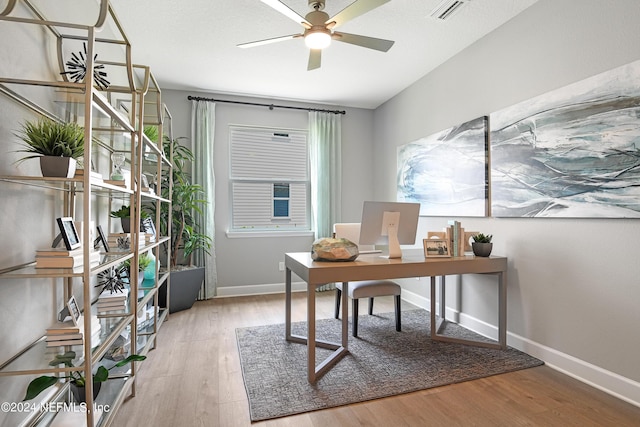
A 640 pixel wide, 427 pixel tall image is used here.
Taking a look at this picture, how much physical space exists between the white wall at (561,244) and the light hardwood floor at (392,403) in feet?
0.83

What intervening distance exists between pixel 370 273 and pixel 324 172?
A: 264cm

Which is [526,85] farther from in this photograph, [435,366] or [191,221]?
[191,221]

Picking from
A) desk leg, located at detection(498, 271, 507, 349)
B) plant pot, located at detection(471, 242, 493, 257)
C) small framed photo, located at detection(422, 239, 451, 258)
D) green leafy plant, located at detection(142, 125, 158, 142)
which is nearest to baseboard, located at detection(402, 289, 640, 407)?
desk leg, located at detection(498, 271, 507, 349)

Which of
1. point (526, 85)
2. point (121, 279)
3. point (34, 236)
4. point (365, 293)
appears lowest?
point (365, 293)

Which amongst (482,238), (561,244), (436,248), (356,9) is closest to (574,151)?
(561,244)

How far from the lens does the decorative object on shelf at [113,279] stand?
2283 millimetres

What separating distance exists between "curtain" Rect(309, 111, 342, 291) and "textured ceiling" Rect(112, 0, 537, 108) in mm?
394

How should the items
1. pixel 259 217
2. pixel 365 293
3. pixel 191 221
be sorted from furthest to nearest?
pixel 259 217 → pixel 191 221 → pixel 365 293

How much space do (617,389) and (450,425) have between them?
1130 millimetres

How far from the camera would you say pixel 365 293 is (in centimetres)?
275

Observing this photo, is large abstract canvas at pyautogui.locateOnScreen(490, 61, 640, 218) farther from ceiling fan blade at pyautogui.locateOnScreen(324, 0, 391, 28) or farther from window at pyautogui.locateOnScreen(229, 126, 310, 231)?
window at pyautogui.locateOnScreen(229, 126, 310, 231)

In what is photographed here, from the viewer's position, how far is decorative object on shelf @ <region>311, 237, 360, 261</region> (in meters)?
2.33

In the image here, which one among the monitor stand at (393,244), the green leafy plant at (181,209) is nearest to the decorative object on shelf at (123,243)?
Result: the green leafy plant at (181,209)

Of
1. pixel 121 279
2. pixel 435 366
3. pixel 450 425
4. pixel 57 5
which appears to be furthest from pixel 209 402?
pixel 57 5
